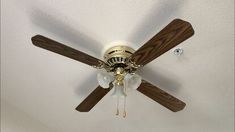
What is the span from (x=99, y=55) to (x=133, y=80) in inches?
12.0

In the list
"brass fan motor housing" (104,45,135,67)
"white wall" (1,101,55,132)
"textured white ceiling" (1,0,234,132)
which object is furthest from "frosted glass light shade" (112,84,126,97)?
"white wall" (1,101,55,132)

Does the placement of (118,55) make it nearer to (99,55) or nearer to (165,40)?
(99,55)

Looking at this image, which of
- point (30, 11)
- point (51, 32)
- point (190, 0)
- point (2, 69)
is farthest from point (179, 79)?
point (2, 69)

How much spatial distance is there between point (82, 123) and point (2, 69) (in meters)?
0.76

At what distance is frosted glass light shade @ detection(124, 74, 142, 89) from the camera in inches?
50.4

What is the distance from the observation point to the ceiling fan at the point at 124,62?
1.11 metres

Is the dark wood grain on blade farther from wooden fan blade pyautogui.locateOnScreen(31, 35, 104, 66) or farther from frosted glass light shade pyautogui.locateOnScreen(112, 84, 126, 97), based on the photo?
wooden fan blade pyautogui.locateOnScreen(31, 35, 104, 66)

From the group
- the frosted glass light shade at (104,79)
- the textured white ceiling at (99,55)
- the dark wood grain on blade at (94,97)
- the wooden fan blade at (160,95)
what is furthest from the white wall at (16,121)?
the wooden fan blade at (160,95)

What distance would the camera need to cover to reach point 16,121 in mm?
2045

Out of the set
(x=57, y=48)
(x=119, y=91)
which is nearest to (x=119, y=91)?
(x=119, y=91)

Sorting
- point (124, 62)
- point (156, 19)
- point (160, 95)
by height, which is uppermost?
point (156, 19)

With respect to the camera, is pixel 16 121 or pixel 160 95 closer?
pixel 160 95

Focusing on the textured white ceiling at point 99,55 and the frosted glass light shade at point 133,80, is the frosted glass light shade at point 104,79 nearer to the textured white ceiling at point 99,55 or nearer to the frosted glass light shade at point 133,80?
the frosted glass light shade at point 133,80

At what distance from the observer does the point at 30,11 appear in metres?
1.31
